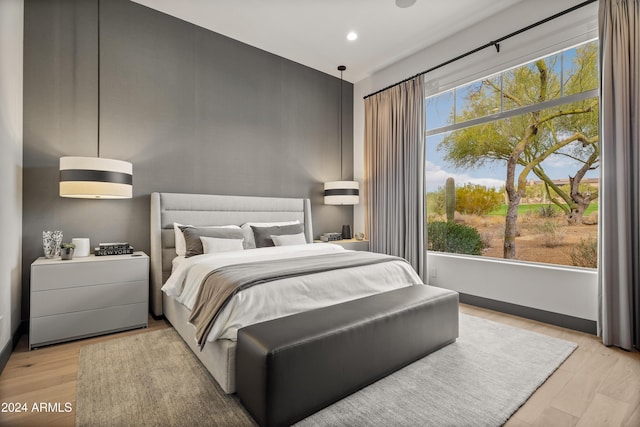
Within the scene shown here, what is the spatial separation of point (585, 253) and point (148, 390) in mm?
3843

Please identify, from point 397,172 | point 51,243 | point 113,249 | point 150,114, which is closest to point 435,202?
point 397,172

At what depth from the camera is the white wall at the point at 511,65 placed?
9.41 ft

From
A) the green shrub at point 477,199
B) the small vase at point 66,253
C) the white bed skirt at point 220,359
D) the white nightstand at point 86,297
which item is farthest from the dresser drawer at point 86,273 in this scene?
the green shrub at point 477,199

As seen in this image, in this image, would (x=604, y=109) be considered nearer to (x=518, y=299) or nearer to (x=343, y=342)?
(x=518, y=299)

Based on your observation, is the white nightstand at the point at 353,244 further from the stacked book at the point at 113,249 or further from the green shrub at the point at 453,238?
the stacked book at the point at 113,249

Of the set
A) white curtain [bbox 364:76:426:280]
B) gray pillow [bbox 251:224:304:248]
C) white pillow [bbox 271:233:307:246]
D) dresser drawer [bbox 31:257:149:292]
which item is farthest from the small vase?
white curtain [bbox 364:76:426:280]

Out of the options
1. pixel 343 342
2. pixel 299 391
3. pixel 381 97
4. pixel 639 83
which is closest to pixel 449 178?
pixel 381 97

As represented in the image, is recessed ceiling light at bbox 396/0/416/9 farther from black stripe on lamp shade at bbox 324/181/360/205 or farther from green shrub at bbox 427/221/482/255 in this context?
green shrub at bbox 427/221/482/255

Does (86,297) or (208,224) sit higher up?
(208,224)

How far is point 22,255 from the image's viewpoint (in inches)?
109

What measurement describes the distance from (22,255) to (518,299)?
459cm

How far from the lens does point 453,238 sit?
164 inches

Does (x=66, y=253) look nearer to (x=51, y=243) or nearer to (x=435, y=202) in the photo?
(x=51, y=243)

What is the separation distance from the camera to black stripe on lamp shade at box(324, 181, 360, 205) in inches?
179
